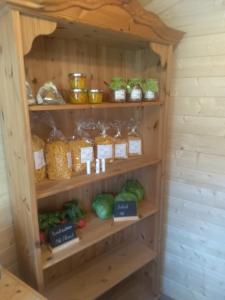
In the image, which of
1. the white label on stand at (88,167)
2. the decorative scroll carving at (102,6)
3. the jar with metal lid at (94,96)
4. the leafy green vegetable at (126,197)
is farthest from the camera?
the leafy green vegetable at (126,197)

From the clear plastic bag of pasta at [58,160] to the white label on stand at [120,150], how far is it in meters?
0.36

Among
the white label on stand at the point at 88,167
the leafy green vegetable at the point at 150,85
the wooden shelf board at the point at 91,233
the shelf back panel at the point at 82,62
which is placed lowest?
the wooden shelf board at the point at 91,233

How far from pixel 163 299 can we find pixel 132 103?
1559mm

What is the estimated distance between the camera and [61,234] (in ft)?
4.48

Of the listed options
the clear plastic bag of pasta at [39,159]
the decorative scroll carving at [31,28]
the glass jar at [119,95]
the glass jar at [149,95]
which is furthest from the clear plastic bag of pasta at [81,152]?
the decorative scroll carving at [31,28]

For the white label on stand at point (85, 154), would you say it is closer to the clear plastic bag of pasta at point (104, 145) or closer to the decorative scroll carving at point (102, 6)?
the clear plastic bag of pasta at point (104, 145)

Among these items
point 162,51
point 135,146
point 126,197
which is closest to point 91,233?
point 126,197

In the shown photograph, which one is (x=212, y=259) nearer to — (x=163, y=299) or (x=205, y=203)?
(x=205, y=203)

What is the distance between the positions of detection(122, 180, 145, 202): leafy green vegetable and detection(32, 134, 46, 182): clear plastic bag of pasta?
0.71m

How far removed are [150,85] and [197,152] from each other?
0.52 m

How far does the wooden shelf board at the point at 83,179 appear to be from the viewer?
123 cm

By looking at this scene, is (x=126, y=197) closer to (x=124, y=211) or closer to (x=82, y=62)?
(x=124, y=211)


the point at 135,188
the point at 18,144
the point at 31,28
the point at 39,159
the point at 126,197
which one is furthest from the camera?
the point at 135,188

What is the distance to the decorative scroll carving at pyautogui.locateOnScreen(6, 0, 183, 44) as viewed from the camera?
95cm
